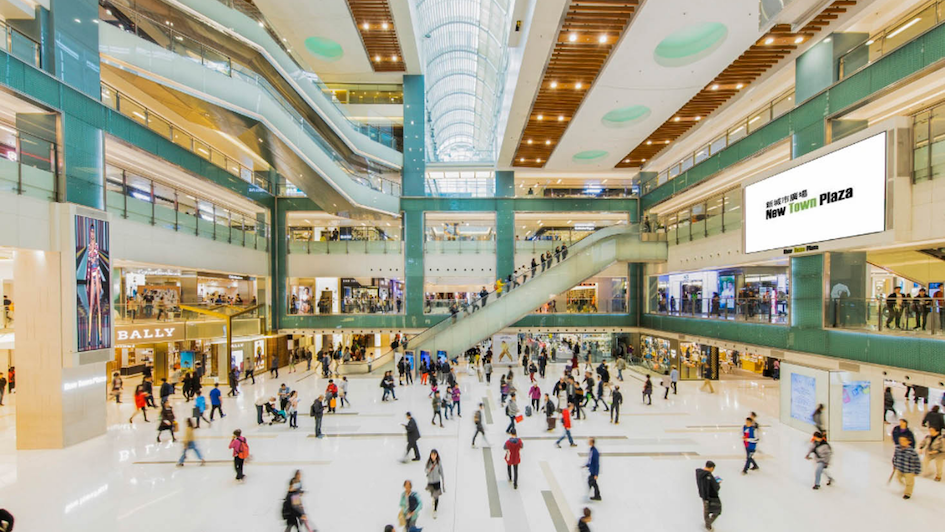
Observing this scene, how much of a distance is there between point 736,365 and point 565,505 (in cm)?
2041

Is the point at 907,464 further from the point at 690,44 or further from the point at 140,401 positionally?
the point at 140,401

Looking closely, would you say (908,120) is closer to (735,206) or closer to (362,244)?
(735,206)

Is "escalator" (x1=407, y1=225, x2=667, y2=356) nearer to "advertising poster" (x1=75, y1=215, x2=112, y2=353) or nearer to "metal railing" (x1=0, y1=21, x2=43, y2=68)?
"advertising poster" (x1=75, y1=215, x2=112, y2=353)

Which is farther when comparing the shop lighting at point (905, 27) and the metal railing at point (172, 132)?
the metal railing at point (172, 132)

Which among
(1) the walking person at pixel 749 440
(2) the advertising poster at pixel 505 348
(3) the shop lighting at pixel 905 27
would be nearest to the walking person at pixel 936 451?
(1) the walking person at pixel 749 440

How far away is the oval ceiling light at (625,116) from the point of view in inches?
730

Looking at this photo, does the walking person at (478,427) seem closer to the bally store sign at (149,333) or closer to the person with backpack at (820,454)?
the person with backpack at (820,454)

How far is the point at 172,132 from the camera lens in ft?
58.0

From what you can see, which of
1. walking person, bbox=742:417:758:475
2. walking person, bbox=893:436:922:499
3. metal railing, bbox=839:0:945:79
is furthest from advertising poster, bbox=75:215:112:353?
metal railing, bbox=839:0:945:79

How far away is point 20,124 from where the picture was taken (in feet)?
35.2

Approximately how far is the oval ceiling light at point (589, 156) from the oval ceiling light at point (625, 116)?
433 centimetres

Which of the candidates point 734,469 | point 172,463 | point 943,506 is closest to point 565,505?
point 734,469

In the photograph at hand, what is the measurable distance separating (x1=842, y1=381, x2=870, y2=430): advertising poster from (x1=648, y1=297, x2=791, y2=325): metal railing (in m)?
3.05

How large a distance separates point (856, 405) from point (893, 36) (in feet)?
30.9
